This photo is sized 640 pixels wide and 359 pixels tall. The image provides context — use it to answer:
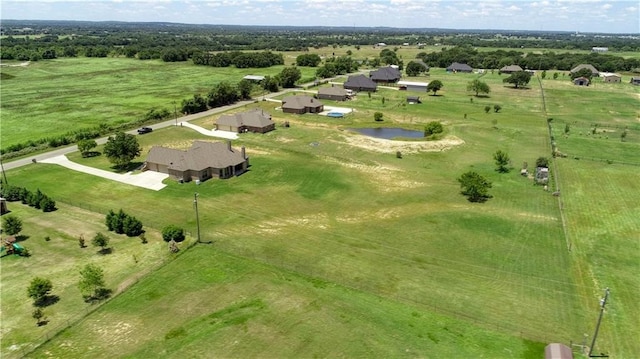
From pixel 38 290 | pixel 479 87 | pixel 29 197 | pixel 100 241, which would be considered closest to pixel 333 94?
pixel 479 87

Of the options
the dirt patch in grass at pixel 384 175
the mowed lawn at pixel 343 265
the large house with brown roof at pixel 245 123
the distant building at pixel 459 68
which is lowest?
the mowed lawn at pixel 343 265

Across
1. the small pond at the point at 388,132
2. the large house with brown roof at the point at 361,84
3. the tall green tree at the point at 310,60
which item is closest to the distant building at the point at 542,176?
the small pond at the point at 388,132

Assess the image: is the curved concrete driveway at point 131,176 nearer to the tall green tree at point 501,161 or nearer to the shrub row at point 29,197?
the shrub row at point 29,197

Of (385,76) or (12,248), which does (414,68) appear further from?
(12,248)

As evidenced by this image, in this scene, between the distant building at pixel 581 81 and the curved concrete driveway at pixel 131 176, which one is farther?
the distant building at pixel 581 81

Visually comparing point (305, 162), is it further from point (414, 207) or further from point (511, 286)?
point (511, 286)

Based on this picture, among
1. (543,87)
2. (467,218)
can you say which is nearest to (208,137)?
(467,218)

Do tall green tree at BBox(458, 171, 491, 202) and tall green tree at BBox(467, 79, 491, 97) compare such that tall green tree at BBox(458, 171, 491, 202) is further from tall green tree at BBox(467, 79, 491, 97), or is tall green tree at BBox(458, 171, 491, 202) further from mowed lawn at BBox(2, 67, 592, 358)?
tall green tree at BBox(467, 79, 491, 97)
